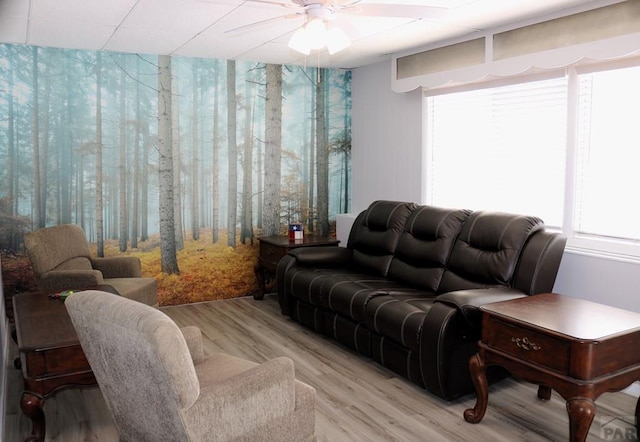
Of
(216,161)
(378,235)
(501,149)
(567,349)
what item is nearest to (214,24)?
(216,161)

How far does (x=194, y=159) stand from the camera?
5.55m

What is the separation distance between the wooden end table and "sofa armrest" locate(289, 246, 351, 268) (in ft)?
6.78

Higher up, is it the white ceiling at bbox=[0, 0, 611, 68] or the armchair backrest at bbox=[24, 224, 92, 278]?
the white ceiling at bbox=[0, 0, 611, 68]

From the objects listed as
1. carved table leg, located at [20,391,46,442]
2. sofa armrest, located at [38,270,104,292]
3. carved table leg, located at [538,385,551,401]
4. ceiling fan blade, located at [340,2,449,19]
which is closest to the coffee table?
carved table leg, located at [20,391,46,442]

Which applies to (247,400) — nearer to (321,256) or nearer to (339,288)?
(339,288)

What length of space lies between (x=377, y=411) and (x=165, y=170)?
125 inches

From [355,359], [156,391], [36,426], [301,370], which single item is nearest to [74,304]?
[156,391]

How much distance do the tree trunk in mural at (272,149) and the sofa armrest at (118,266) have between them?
1.53 metres

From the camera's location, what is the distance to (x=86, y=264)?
4.71 meters

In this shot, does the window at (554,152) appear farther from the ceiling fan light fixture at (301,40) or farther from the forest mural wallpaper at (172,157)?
the ceiling fan light fixture at (301,40)

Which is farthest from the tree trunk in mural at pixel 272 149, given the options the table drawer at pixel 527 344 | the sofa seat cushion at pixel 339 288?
the table drawer at pixel 527 344

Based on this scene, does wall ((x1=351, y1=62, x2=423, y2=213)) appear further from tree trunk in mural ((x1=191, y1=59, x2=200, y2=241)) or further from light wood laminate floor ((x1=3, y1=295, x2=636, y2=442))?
light wood laminate floor ((x1=3, y1=295, x2=636, y2=442))

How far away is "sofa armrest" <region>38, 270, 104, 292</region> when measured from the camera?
4242 millimetres

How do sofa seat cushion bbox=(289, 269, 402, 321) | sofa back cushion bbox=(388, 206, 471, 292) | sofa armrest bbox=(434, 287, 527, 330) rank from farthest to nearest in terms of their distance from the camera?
sofa back cushion bbox=(388, 206, 471, 292), sofa seat cushion bbox=(289, 269, 402, 321), sofa armrest bbox=(434, 287, 527, 330)
